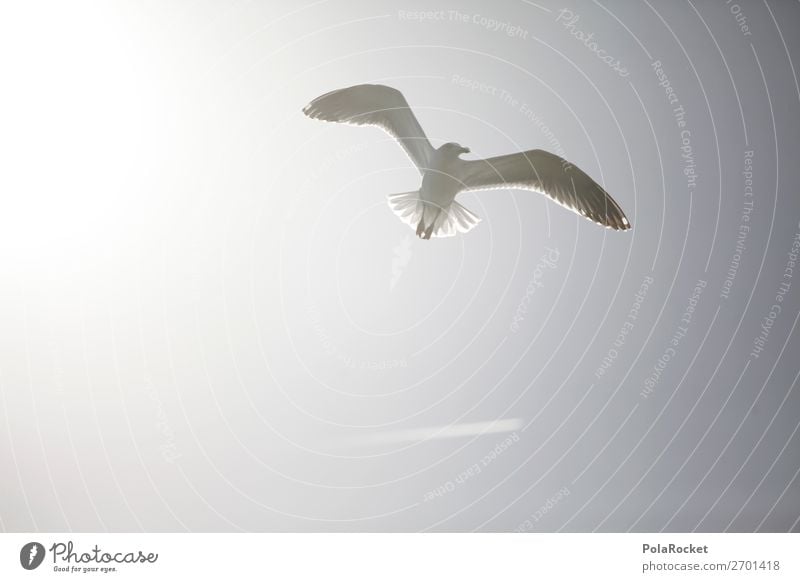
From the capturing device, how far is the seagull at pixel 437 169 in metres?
1.71

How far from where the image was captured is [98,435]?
165cm

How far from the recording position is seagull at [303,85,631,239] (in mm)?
1713

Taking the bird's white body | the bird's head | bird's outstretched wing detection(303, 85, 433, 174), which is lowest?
the bird's white body

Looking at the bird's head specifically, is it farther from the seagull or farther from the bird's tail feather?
the bird's tail feather

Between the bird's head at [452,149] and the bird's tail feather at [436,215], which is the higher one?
the bird's head at [452,149]

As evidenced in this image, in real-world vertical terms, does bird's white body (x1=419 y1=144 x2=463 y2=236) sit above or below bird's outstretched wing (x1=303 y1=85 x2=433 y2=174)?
below

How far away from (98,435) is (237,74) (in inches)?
36.6

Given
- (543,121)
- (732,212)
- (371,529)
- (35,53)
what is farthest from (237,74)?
(732,212)
